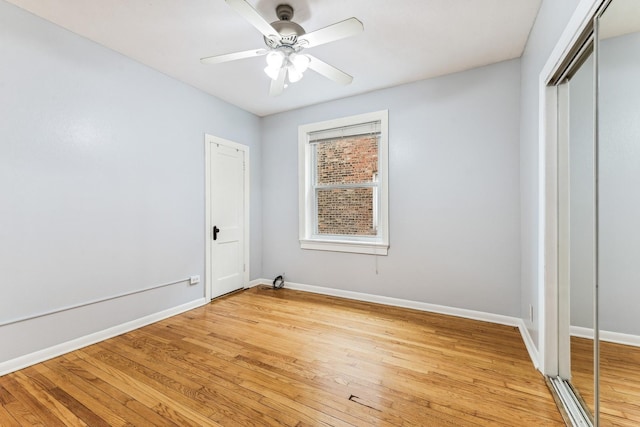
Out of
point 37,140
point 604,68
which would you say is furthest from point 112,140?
point 604,68

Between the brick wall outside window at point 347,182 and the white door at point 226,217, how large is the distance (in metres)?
1.15

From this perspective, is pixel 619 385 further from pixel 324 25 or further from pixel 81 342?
pixel 81 342

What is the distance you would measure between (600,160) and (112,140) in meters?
3.58

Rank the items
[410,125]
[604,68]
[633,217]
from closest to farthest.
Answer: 1. [633,217]
2. [604,68]
3. [410,125]

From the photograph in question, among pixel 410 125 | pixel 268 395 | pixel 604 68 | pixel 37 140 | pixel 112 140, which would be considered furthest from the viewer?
pixel 410 125

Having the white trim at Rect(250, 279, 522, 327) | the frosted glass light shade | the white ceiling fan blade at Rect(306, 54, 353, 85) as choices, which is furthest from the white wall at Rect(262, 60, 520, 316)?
the frosted glass light shade

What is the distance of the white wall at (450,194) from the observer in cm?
282

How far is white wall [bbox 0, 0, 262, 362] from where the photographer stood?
2062mm

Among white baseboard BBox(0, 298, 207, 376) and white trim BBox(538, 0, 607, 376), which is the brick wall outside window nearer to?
white trim BBox(538, 0, 607, 376)

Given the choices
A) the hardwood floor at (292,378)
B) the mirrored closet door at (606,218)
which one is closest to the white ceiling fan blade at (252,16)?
the mirrored closet door at (606,218)

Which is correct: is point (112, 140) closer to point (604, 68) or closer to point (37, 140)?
point (37, 140)

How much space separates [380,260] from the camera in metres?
3.52

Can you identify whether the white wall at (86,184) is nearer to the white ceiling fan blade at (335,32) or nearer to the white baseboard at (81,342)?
the white baseboard at (81,342)

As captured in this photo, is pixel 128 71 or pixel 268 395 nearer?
pixel 268 395
